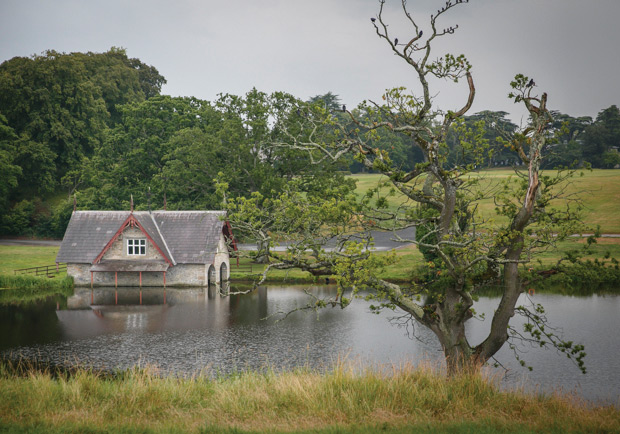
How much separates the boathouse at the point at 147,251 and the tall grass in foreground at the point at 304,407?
26.2m

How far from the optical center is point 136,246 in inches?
1602

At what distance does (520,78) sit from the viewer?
13711 millimetres

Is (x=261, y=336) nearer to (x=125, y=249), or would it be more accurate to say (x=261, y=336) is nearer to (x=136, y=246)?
(x=136, y=246)

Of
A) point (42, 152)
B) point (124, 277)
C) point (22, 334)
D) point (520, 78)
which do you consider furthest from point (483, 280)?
point (42, 152)

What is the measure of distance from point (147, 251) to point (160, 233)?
6.15ft

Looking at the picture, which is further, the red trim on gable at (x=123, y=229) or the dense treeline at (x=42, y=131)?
the dense treeline at (x=42, y=131)

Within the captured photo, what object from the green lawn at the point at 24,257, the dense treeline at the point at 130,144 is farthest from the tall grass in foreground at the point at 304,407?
the green lawn at the point at 24,257

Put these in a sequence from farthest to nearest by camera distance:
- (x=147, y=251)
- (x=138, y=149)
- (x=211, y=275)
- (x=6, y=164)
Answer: (x=6, y=164)
(x=138, y=149)
(x=211, y=275)
(x=147, y=251)

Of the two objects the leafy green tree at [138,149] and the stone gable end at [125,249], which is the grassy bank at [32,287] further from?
the leafy green tree at [138,149]

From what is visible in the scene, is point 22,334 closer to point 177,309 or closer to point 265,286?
point 177,309

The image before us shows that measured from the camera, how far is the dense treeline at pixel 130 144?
4669 cm

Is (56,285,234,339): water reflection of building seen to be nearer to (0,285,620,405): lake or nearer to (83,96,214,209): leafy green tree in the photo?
(0,285,620,405): lake

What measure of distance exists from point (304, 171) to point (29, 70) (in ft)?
133

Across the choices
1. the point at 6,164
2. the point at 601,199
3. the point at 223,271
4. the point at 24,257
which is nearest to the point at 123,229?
the point at 223,271
